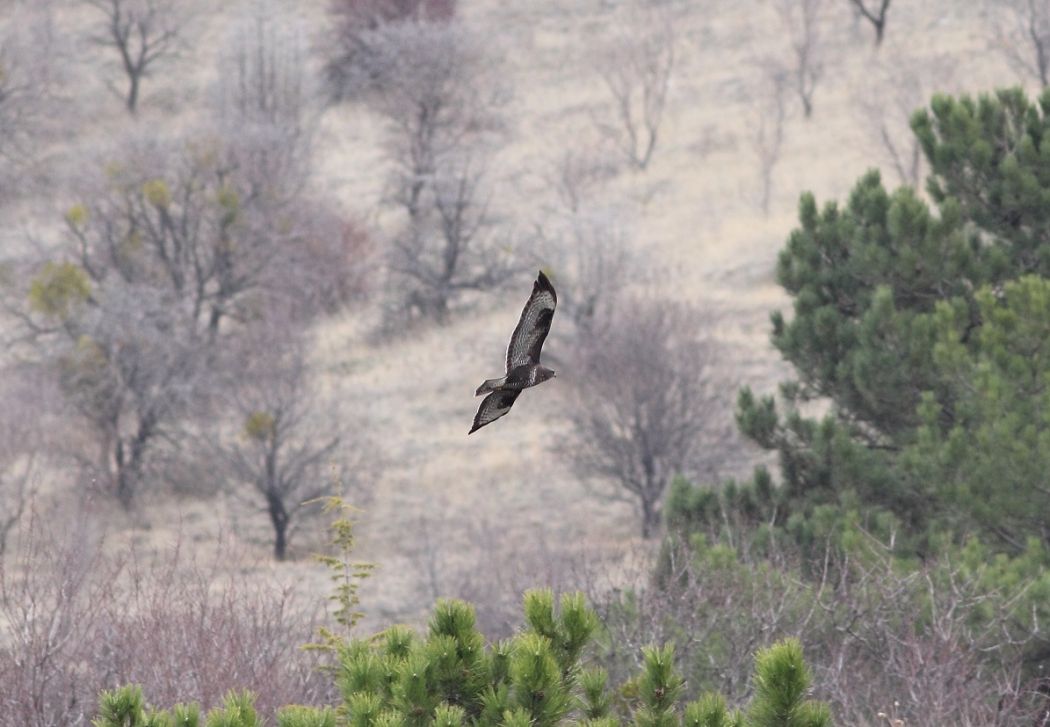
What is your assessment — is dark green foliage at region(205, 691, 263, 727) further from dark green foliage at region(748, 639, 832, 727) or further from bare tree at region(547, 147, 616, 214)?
bare tree at region(547, 147, 616, 214)

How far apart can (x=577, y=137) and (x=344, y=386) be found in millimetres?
15554

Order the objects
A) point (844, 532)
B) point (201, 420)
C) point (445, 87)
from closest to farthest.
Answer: point (844, 532)
point (201, 420)
point (445, 87)

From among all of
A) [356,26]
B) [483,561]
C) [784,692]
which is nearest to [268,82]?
[356,26]

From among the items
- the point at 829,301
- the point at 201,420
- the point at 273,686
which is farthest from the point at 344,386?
the point at 273,686

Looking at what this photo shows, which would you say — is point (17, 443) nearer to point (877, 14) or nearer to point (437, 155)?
point (437, 155)

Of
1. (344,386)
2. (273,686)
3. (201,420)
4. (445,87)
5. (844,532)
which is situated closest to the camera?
(273,686)

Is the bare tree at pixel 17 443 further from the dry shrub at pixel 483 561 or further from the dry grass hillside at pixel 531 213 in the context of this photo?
the dry shrub at pixel 483 561

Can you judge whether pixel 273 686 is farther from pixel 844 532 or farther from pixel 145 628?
pixel 844 532

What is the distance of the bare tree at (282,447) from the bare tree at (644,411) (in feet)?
14.5

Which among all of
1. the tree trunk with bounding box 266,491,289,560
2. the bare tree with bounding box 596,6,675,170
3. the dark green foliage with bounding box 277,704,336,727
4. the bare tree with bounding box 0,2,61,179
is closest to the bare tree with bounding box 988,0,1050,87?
the bare tree with bounding box 596,6,675,170

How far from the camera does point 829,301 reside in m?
19.6

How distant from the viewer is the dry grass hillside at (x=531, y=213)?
29.8 metres

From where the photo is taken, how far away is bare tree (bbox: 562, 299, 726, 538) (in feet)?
100

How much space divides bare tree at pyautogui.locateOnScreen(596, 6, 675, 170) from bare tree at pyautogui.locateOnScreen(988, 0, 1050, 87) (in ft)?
31.3
